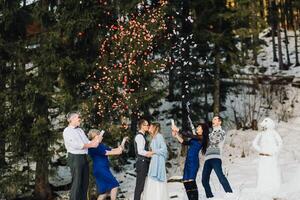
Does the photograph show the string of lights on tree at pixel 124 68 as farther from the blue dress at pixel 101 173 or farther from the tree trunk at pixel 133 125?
the blue dress at pixel 101 173

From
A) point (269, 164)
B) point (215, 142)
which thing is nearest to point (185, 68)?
point (269, 164)

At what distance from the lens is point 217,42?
20.4 m

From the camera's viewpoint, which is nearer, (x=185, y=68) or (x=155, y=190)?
(x=155, y=190)

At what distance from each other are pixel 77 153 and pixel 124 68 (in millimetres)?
7140

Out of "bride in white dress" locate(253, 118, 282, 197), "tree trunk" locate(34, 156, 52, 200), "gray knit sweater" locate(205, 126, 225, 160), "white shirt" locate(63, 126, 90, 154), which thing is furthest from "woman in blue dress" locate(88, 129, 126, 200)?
"tree trunk" locate(34, 156, 52, 200)

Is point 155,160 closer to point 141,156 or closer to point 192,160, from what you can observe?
point 141,156

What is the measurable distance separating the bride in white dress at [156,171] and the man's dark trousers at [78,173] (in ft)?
6.57

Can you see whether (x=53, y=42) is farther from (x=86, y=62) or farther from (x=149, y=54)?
(x=149, y=54)

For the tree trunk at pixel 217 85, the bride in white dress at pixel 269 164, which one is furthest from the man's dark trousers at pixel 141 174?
the tree trunk at pixel 217 85

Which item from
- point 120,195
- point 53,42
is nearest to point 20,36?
point 53,42

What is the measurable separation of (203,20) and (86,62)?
742cm

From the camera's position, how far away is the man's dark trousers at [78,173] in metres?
8.84

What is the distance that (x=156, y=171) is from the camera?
1046cm

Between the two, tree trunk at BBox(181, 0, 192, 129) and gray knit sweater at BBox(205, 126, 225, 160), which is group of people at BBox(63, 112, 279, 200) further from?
tree trunk at BBox(181, 0, 192, 129)
